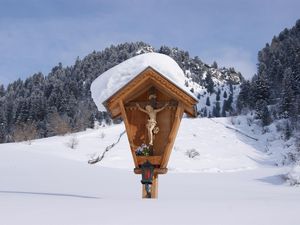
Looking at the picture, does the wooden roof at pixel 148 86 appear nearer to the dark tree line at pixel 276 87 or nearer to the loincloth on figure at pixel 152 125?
the loincloth on figure at pixel 152 125

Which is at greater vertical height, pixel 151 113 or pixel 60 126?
pixel 60 126

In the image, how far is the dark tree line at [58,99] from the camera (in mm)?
59906

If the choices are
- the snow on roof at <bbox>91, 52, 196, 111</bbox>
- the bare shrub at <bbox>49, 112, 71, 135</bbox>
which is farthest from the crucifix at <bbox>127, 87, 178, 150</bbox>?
the bare shrub at <bbox>49, 112, 71, 135</bbox>

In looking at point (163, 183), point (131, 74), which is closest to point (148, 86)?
point (131, 74)

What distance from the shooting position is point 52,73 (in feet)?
330

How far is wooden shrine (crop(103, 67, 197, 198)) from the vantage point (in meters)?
7.24

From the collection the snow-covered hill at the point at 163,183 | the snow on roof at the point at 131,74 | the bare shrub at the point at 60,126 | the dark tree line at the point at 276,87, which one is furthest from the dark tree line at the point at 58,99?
the snow on roof at the point at 131,74

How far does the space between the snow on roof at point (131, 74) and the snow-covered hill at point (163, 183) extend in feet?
5.60

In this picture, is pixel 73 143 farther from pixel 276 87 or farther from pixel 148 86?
pixel 276 87

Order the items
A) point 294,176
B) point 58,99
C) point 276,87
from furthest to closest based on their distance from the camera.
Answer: point 58,99, point 276,87, point 294,176

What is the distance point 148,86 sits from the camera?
7.59 meters

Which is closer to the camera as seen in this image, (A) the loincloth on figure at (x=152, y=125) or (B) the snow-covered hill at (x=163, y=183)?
(B) the snow-covered hill at (x=163, y=183)

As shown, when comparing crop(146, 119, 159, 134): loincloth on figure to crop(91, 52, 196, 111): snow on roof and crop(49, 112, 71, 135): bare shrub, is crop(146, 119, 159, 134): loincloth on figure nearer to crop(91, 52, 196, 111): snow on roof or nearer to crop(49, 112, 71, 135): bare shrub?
crop(91, 52, 196, 111): snow on roof

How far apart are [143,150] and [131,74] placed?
48.9 inches
